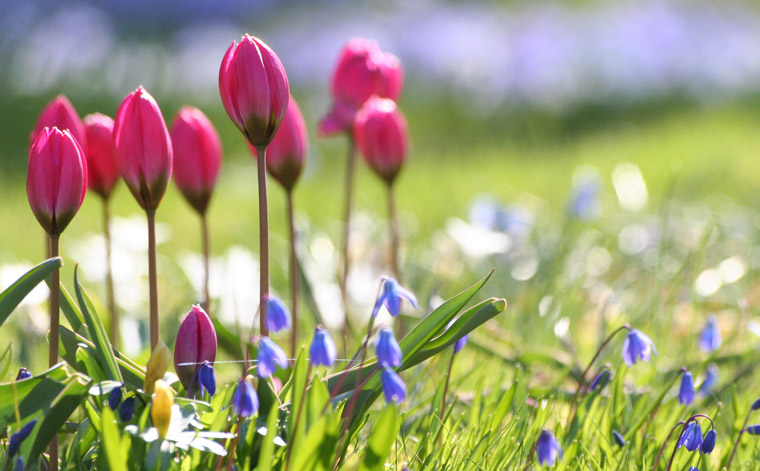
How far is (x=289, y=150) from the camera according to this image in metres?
1.33

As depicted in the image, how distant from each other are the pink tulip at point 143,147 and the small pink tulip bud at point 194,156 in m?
0.17

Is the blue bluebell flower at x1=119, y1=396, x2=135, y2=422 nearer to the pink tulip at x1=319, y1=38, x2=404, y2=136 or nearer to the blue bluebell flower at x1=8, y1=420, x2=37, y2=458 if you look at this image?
the blue bluebell flower at x1=8, y1=420, x2=37, y2=458

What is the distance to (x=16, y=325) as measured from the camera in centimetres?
207

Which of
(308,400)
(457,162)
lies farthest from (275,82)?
(457,162)

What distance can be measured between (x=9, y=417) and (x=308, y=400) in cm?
37

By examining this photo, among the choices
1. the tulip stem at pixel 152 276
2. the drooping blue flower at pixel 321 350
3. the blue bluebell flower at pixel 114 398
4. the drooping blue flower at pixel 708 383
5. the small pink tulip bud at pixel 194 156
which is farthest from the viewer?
the drooping blue flower at pixel 708 383

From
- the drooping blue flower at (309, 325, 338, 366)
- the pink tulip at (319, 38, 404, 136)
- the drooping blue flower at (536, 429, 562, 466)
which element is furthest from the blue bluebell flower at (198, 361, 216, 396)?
the pink tulip at (319, 38, 404, 136)

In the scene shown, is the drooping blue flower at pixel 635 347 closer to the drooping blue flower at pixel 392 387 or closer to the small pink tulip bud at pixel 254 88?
the drooping blue flower at pixel 392 387

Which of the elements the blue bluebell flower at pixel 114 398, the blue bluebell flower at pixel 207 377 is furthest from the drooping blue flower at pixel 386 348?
the blue bluebell flower at pixel 114 398

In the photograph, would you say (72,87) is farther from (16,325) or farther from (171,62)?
(16,325)

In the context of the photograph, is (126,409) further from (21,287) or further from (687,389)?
(687,389)

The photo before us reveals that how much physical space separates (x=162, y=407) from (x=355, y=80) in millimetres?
846

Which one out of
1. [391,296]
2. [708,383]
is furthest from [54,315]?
[708,383]

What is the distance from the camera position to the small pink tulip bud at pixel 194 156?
4.22ft
